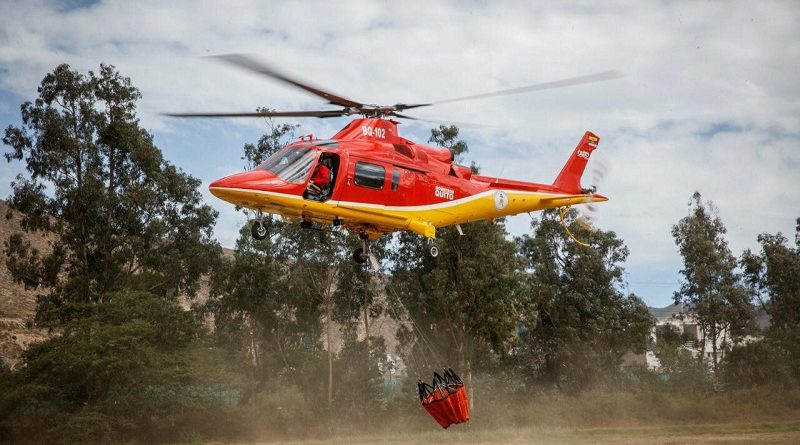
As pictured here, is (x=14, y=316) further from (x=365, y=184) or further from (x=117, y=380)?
(x=365, y=184)

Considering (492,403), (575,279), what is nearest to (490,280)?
(492,403)

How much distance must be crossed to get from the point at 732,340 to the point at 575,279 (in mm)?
8961

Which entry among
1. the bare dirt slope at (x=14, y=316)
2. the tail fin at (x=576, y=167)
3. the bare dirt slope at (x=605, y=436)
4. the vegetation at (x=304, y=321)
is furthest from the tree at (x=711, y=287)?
the bare dirt slope at (x=14, y=316)

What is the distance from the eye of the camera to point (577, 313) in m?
40.5

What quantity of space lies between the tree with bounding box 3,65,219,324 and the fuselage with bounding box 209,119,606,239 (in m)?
21.6

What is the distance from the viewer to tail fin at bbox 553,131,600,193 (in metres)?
19.7

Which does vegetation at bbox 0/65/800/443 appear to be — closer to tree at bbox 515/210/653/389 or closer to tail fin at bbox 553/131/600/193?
tree at bbox 515/210/653/389

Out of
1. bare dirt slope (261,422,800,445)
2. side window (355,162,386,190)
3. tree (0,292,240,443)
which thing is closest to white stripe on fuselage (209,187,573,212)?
side window (355,162,386,190)

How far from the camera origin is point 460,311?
112ft

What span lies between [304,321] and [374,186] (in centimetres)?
2661

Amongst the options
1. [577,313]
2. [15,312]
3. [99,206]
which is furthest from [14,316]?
[577,313]

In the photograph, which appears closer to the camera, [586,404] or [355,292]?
[586,404]

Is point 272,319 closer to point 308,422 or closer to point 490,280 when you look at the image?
point 308,422

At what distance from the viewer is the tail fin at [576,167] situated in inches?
777
